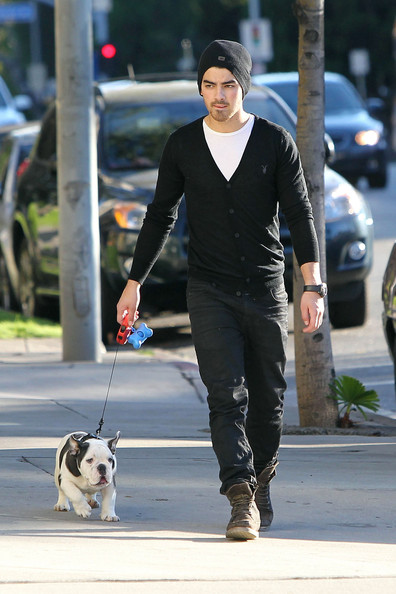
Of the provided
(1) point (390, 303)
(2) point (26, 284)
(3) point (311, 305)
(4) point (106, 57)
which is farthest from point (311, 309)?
(4) point (106, 57)

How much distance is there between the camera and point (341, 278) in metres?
11.4

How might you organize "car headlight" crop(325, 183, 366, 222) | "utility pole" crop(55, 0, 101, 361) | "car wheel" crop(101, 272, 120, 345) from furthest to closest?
"car headlight" crop(325, 183, 366, 222), "car wheel" crop(101, 272, 120, 345), "utility pole" crop(55, 0, 101, 361)

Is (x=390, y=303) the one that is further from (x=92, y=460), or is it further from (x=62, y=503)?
(x=92, y=460)

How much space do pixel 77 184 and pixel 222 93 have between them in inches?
197

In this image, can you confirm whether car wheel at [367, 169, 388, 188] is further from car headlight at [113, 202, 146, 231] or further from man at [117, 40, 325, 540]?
man at [117, 40, 325, 540]

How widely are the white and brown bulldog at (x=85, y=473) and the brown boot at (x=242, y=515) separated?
1.62ft

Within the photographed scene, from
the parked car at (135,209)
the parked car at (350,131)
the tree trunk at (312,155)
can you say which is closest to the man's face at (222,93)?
the tree trunk at (312,155)

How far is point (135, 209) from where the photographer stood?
1098cm

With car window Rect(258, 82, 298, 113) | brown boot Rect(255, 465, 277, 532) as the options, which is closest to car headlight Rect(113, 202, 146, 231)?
brown boot Rect(255, 465, 277, 532)

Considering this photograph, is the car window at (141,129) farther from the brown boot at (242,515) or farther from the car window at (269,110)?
the brown boot at (242,515)

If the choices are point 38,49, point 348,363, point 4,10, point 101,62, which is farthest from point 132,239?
point 38,49

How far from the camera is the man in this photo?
5.04 m

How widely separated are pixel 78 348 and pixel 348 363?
1.99 metres

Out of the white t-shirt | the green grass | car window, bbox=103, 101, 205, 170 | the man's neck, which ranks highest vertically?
car window, bbox=103, 101, 205, 170
